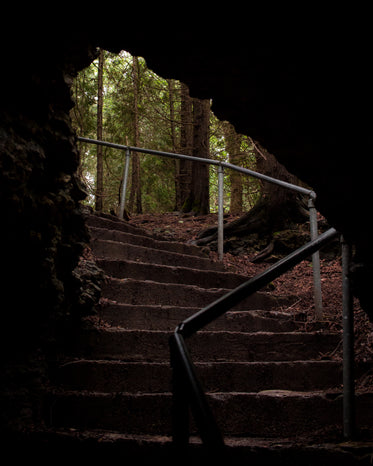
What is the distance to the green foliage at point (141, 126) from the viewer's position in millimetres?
9391

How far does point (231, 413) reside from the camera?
91.4 inches

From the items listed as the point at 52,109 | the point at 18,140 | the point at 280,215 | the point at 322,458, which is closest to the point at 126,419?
the point at 322,458

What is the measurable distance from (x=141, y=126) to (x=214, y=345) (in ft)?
30.7

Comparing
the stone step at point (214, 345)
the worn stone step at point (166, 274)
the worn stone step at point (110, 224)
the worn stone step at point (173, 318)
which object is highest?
the worn stone step at point (110, 224)

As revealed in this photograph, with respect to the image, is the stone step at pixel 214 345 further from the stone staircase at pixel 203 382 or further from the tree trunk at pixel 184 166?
the tree trunk at pixel 184 166

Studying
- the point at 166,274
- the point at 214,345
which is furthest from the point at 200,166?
the point at 214,345

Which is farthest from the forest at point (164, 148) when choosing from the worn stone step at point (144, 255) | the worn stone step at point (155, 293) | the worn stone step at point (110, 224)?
the worn stone step at point (155, 293)

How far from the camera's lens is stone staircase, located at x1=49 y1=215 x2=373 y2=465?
1964 mm

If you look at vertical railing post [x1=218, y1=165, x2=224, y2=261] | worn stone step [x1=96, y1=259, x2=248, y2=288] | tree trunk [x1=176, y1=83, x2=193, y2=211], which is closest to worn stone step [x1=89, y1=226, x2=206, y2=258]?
vertical railing post [x1=218, y1=165, x2=224, y2=261]

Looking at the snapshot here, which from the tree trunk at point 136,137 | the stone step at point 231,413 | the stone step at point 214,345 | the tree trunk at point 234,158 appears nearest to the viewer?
the stone step at point 231,413

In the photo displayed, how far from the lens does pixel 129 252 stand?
14.5 feet

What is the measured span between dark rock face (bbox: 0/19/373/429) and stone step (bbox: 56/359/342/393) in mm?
285

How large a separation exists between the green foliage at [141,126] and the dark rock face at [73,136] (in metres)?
5.91

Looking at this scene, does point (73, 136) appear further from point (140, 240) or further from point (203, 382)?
point (140, 240)
